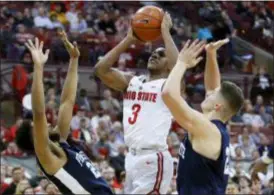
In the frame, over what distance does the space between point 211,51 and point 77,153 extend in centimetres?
138

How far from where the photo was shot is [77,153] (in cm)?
587

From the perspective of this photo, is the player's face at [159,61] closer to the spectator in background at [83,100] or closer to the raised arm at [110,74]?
the raised arm at [110,74]

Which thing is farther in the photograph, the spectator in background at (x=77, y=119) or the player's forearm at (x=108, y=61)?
the spectator in background at (x=77, y=119)

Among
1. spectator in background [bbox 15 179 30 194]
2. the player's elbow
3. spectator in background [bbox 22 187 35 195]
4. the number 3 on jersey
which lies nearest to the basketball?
the number 3 on jersey

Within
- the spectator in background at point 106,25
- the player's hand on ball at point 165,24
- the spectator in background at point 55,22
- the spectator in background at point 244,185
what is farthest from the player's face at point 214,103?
the spectator in background at point 106,25

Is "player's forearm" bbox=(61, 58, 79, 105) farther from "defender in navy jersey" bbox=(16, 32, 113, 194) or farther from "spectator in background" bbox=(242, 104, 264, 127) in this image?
"spectator in background" bbox=(242, 104, 264, 127)

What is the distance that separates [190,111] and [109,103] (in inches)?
437

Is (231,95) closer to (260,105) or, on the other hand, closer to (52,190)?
(52,190)

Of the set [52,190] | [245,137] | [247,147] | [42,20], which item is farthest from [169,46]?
[42,20]

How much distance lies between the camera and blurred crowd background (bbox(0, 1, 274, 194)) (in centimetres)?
1360

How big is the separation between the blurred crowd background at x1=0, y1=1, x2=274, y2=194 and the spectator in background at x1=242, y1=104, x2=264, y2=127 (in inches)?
1.0

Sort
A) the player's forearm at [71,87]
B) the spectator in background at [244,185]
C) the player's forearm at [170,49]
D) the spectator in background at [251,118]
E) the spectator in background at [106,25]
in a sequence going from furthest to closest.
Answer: the spectator in background at [106,25] < the spectator in background at [251,118] < the spectator in background at [244,185] < the player's forearm at [170,49] < the player's forearm at [71,87]

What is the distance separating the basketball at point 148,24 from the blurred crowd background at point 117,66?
4494 millimetres

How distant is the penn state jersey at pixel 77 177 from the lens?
5.75 metres
